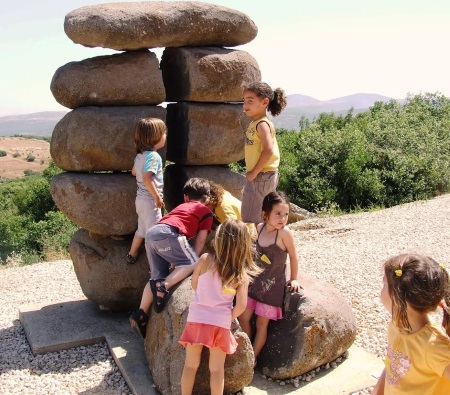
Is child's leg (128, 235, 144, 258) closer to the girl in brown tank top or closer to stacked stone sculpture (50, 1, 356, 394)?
stacked stone sculpture (50, 1, 356, 394)

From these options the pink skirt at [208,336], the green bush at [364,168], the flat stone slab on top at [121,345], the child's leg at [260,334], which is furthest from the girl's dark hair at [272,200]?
the green bush at [364,168]

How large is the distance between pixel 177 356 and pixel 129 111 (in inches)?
113

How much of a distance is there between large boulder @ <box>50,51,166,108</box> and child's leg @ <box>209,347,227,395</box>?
3212 mm

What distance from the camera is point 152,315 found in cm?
539

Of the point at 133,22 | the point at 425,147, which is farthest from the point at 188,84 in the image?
the point at 425,147

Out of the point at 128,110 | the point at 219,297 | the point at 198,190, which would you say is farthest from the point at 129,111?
the point at 219,297

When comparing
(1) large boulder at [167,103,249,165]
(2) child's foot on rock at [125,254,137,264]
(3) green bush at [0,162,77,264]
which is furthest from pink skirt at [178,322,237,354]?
(3) green bush at [0,162,77,264]

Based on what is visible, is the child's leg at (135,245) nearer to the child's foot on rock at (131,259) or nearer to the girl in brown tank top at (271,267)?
the child's foot on rock at (131,259)

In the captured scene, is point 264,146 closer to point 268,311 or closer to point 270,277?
point 270,277

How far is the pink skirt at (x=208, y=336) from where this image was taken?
4332mm

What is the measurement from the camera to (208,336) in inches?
170

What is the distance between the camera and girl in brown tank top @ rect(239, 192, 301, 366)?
16.4 feet

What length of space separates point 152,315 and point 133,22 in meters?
3.12

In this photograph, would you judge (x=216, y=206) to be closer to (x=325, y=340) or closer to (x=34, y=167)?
(x=325, y=340)
